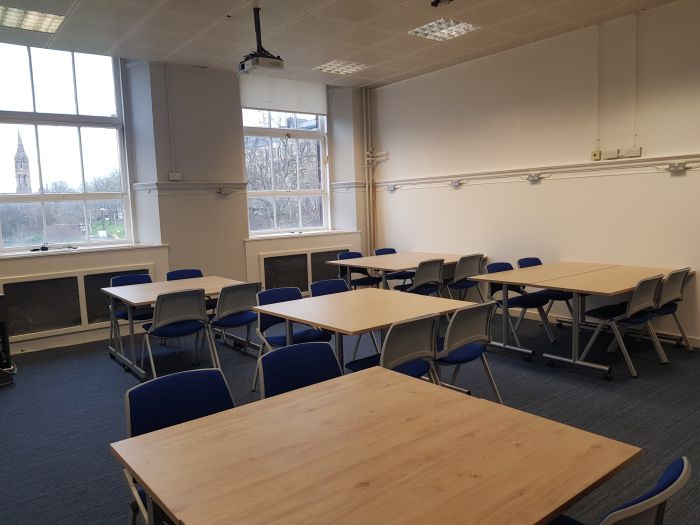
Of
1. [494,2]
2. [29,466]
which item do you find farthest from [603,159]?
[29,466]

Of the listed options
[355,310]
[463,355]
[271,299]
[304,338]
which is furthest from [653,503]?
[271,299]

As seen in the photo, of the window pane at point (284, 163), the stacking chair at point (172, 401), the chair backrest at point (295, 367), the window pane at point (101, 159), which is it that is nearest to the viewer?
the stacking chair at point (172, 401)

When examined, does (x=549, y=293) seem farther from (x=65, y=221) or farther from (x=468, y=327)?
(x=65, y=221)

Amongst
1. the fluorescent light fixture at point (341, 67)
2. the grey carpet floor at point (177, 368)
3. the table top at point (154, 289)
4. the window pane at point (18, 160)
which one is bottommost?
the grey carpet floor at point (177, 368)

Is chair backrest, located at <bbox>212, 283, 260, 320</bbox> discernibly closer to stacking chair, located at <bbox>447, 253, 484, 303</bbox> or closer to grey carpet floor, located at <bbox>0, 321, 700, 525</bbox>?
grey carpet floor, located at <bbox>0, 321, 700, 525</bbox>

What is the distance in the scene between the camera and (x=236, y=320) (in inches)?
192

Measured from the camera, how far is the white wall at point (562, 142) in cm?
516

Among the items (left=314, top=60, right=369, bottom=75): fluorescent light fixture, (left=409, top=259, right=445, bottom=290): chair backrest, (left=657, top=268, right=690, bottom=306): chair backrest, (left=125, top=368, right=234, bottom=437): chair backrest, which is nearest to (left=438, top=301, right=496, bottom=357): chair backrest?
(left=125, top=368, right=234, bottom=437): chair backrest

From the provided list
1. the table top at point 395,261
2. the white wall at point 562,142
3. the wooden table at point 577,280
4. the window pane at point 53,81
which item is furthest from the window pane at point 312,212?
the wooden table at point 577,280

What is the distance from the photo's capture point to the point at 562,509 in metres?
1.28

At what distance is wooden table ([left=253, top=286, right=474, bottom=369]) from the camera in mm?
3307

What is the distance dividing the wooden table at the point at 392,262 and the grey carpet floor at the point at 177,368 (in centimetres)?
95

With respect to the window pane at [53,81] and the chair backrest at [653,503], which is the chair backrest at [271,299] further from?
the window pane at [53,81]

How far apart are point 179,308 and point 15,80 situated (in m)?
3.77
